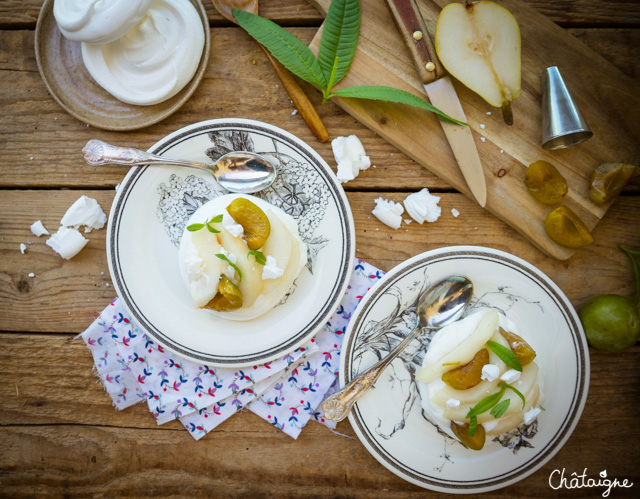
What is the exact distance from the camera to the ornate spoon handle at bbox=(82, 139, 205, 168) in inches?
52.1

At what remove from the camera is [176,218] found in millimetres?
1396

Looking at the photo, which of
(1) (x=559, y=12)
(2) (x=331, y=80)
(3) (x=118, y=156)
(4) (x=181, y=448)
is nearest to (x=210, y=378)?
(4) (x=181, y=448)

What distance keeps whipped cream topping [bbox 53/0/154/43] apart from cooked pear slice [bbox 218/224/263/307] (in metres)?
0.60

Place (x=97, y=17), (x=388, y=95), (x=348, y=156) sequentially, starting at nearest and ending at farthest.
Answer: (x=97, y=17), (x=388, y=95), (x=348, y=156)

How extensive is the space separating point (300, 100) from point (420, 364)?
35.4 inches

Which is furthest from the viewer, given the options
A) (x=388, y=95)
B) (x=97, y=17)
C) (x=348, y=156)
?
(x=348, y=156)

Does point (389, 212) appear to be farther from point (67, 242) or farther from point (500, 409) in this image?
point (67, 242)

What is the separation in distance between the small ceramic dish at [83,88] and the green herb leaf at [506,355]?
1.17 meters

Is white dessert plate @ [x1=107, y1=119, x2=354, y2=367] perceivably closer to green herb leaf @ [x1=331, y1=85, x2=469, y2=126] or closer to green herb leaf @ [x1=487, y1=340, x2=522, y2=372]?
green herb leaf @ [x1=331, y1=85, x2=469, y2=126]

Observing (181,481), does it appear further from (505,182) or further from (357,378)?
(505,182)

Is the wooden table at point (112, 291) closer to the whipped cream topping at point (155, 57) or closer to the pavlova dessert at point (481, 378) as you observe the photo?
the whipped cream topping at point (155, 57)

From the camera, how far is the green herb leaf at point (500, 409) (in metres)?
1.19

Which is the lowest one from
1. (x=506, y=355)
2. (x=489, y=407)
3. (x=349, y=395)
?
(x=349, y=395)

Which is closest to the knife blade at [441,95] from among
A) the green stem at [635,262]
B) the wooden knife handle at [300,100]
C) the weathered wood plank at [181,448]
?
the wooden knife handle at [300,100]
